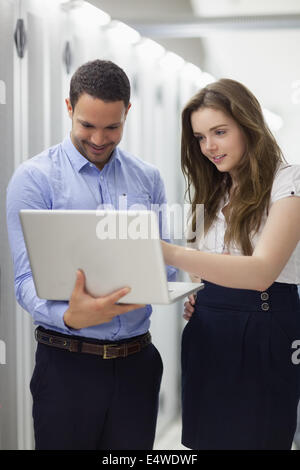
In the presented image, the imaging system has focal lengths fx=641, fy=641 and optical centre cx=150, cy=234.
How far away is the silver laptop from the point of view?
130 centimetres

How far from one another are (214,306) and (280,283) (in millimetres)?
192

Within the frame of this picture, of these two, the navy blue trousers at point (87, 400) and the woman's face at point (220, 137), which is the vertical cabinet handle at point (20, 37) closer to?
the woman's face at point (220, 137)

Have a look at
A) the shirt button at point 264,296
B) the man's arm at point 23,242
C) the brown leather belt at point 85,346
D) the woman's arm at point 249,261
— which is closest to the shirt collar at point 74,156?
the man's arm at point 23,242

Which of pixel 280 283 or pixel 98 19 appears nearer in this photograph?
pixel 280 283

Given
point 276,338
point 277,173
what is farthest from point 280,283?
point 277,173

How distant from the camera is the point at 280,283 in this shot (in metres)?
1.73

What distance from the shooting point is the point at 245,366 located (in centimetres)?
176

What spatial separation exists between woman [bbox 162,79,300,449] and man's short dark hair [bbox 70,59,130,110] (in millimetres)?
244

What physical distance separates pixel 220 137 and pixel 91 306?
68cm

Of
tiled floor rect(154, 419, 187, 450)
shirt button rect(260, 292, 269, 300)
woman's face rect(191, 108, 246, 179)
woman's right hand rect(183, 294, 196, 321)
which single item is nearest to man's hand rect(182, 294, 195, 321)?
woman's right hand rect(183, 294, 196, 321)

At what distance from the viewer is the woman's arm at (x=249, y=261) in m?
1.56
